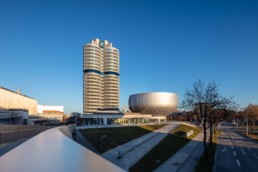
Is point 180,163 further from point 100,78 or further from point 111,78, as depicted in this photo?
point 111,78

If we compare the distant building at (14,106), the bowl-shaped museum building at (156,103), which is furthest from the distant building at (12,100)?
the bowl-shaped museum building at (156,103)

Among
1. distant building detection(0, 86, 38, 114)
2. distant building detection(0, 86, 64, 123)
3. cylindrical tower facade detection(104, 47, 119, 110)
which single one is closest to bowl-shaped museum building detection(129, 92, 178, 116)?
cylindrical tower facade detection(104, 47, 119, 110)

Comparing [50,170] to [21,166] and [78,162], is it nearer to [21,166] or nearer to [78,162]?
[78,162]

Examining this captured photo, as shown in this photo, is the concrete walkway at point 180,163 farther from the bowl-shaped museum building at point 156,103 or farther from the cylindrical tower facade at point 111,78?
the cylindrical tower facade at point 111,78

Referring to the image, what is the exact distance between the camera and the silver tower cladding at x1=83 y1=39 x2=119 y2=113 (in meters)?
159

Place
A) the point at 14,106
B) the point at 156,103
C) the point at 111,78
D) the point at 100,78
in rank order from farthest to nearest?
the point at 111,78 < the point at 100,78 < the point at 156,103 < the point at 14,106

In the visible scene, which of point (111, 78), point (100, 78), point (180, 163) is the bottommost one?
point (180, 163)

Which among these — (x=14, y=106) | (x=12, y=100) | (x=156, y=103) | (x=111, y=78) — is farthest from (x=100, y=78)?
(x=12, y=100)

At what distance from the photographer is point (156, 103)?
15150 cm

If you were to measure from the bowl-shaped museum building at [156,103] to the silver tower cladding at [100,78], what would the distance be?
21045 millimetres

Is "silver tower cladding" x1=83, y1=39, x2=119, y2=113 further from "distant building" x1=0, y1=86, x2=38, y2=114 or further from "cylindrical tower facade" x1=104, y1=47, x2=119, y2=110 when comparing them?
"distant building" x1=0, y1=86, x2=38, y2=114

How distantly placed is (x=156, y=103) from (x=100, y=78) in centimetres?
4873

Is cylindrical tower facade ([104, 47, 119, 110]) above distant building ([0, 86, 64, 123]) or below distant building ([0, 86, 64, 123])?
above

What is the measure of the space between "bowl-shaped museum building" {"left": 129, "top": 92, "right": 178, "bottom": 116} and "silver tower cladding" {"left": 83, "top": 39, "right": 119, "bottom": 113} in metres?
21.0
